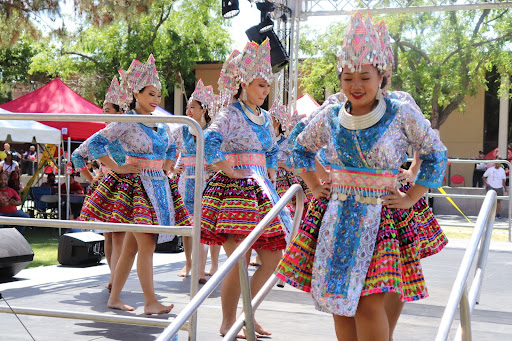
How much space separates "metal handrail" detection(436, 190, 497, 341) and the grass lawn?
19.0 feet

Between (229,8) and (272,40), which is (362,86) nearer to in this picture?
(229,8)

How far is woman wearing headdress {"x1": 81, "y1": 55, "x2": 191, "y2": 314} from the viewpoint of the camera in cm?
534

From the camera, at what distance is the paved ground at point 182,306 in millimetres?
4887

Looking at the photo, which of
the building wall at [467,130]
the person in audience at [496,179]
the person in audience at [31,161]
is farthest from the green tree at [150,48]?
the person in audience at [496,179]

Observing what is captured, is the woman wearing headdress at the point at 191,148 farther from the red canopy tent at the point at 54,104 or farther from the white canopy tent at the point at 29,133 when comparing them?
the red canopy tent at the point at 54,104

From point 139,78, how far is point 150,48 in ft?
65.4

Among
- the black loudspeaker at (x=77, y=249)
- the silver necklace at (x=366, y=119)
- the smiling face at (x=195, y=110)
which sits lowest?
the black loudspeaker at (x=77, y=249)

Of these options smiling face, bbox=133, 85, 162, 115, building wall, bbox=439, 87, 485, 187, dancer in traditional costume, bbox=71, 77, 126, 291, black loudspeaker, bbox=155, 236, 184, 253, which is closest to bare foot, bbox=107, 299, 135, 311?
dancer in traditional costume, bbox=71, 77, 126, 291

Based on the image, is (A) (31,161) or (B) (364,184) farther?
(A) (31,161)

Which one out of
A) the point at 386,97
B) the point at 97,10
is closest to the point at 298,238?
the point at 386,97

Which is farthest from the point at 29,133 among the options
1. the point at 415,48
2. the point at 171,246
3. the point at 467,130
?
the point at 467,130

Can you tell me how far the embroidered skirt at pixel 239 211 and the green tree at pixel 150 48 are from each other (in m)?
20.2

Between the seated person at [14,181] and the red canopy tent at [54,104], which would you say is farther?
the red canopy tent at [54,104]

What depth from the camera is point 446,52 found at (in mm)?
22000
